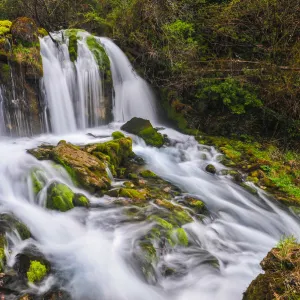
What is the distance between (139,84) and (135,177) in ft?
20.5

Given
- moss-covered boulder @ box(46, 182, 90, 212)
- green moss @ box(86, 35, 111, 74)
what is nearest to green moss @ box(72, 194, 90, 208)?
moss-covered boulder @ box(46, 182, 90, 212)

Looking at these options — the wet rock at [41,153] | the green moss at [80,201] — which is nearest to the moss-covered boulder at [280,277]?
the green moss at [80,201]

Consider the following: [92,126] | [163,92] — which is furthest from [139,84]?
[92,126]

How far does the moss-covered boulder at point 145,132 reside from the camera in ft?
30.5

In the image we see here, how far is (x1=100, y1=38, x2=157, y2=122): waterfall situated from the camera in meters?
11.4

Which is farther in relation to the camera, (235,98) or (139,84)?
(139,84)

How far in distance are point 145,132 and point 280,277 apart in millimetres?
7065

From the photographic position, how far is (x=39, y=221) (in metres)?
4.67

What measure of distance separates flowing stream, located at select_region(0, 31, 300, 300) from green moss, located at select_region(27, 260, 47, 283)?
0.12 m

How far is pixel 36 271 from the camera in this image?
3.61 metres

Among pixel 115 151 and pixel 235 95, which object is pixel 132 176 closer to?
pixel 115 151

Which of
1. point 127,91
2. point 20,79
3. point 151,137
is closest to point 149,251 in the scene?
point 151,137

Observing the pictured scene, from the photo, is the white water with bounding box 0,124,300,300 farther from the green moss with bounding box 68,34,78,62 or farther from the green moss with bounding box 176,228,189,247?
the green moss with bounding box 68,34,78,62

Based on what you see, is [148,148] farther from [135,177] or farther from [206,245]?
[206,245]
